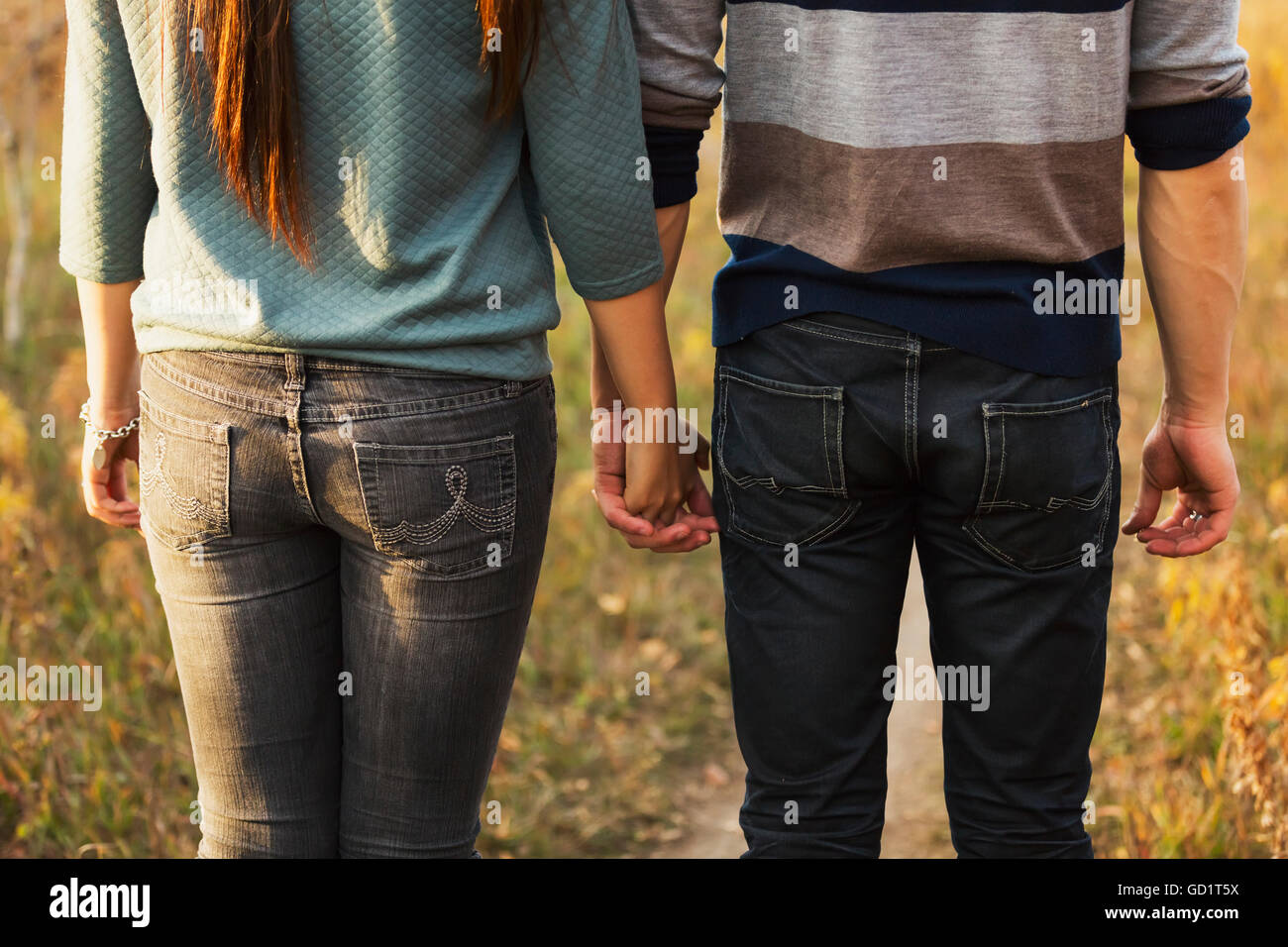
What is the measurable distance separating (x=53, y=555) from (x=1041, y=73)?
10.1ft

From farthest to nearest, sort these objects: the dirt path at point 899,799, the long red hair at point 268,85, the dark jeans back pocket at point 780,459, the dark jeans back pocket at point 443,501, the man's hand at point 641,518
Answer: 1. the dirt path at point 899,799
2. the man's hand at point 641,518
3. the dark jeans back pocket at point 780,459
4. the dark jeans back pocket at point 443,501
5. the long red hair at point 268,85

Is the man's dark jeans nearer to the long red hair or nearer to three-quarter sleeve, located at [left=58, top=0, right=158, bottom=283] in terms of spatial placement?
the long red hair

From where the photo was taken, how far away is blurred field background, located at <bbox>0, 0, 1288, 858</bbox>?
303cm

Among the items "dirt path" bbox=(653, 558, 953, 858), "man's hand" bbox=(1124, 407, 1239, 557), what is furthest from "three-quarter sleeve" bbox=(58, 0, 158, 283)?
"dirt path" bbox=(653, 558, 953, 858)

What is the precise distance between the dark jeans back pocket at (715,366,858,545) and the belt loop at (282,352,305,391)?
630 mm

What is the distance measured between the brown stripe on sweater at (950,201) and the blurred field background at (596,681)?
1434 millimetres

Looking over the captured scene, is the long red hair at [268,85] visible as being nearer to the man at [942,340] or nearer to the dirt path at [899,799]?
the man at [942,340]

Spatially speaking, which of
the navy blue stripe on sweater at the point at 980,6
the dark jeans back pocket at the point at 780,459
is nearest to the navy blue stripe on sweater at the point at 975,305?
the dark jeans back pocket at the point at 780,459

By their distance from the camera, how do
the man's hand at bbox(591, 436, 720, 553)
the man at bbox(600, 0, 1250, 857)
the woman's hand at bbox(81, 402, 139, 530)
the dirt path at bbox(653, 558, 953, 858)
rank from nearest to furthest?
the man at bbox(600, 0, 1250, 857) → the woman's hand at bbox(81, 402, 139, 530) → the man's hand at bbox(591, 436, 720, 553) → the dirt path at bbox(653, 558, 953, 858)

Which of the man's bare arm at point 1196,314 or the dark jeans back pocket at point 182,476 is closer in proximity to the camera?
the dark jeans back pocket at point 182,476

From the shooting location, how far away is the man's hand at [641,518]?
2172 mm

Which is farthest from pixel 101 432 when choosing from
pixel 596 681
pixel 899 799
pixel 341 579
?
pixel 899 799

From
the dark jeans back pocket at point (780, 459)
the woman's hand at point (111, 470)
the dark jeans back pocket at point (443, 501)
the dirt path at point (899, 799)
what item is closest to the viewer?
the dark jeans back pocket at point (443, 501)

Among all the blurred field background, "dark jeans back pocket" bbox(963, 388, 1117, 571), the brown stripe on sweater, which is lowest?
the blurred field background
